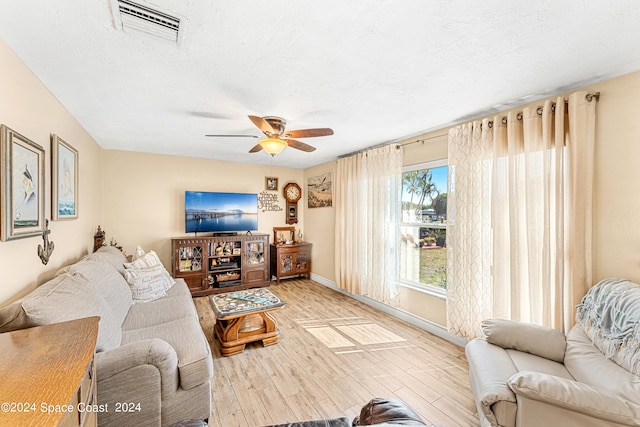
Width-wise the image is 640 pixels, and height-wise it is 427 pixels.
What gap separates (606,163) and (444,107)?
1.19 m

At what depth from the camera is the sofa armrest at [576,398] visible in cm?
106

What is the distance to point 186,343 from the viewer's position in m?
1.74

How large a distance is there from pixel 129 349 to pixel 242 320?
4.00ft

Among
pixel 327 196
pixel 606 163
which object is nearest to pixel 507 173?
pixel 606 163

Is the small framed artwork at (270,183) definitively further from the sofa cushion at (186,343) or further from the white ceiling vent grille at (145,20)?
the white ceiling vent grille at (145,20)

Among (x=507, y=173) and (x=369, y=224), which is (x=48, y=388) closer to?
(x=507, y=173)

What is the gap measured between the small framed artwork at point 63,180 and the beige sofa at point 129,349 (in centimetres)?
54

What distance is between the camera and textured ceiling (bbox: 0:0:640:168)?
3.89 feet

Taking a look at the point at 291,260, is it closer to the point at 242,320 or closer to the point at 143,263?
the point at 242,320

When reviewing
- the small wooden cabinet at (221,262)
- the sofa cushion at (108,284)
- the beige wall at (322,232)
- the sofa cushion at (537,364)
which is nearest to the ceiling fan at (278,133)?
the sofa cushion at (108,284)

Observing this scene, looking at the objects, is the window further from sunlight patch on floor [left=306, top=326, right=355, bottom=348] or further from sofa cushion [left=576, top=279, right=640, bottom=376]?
sofa cushion [left=576, top=279, right=640, bottom=376]

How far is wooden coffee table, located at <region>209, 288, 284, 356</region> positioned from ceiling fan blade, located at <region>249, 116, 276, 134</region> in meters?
1.72

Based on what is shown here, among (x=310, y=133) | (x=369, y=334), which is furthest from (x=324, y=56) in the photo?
(x=369, y=334)

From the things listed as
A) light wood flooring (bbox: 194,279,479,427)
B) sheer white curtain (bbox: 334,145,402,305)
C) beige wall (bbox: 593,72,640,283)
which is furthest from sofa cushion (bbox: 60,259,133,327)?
beige wall (bbox: 593,72,640,283)
